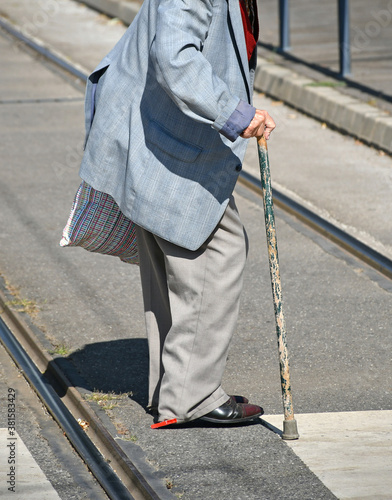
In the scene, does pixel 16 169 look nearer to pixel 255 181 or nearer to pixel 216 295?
pixel 255 181

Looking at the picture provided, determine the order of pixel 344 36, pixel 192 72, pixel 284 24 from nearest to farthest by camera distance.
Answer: pixel 192 72, pixel 344 36, pixel 284 24

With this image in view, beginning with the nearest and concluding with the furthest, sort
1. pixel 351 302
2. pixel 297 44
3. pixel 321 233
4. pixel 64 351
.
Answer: pixel 64 351 < pixel 351 302 < pixel 321 233 < pixel 297 44

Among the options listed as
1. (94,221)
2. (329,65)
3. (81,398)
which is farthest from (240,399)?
(329,65)

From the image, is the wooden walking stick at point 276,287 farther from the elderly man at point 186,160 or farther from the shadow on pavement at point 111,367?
the shadow on pavement at point 111,367

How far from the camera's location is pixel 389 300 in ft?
16.8

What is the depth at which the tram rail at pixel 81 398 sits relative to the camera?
3328 mm

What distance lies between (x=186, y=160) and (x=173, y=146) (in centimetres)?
7

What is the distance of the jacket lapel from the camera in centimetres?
332

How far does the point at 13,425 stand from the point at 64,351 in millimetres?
727

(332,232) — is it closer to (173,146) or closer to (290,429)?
(290,429)

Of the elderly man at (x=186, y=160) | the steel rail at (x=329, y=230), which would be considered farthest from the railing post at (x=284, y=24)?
the elderly man at (x=186, y=160)

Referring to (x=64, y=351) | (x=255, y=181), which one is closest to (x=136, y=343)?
(x=64, y=351)

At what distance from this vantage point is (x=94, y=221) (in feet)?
12.3

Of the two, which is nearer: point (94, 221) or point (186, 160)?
point (186, 160)
